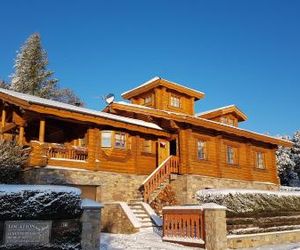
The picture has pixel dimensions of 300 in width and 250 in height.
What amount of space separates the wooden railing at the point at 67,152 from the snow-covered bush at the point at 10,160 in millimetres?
1304

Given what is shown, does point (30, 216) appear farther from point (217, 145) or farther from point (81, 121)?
point (217, 145)

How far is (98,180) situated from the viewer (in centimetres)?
1920

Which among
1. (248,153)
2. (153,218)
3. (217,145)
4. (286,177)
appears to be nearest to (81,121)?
(153,218)

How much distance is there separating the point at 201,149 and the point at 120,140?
5836 mm

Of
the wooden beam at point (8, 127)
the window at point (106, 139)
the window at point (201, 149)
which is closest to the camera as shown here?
the wooden beam at point (8, 127)

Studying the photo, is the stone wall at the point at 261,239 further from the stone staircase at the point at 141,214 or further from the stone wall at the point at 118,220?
the stone staircase at the point at 141,214

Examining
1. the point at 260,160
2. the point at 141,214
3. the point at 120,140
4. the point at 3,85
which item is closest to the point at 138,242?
the point at 141,214

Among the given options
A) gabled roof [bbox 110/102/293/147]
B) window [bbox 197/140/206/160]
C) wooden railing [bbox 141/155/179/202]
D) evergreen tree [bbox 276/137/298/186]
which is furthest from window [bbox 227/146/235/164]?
evergreen tree [bbox 276/137/298/186]

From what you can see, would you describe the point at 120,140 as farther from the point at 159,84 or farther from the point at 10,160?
the point at 159,84

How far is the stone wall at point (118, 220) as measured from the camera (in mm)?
15422

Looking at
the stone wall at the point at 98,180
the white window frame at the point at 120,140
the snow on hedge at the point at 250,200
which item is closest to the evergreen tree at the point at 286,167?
the stone wall at the point at 98,180

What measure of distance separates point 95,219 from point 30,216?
1.68 meters

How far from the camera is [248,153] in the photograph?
27172mm

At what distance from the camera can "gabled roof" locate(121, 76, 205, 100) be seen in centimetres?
2774
